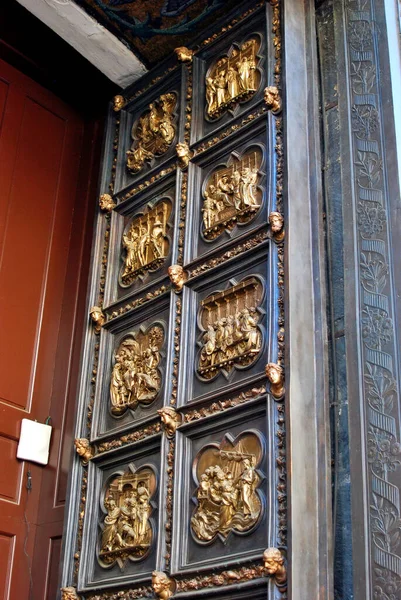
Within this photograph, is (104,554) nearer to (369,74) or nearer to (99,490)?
(99,490)

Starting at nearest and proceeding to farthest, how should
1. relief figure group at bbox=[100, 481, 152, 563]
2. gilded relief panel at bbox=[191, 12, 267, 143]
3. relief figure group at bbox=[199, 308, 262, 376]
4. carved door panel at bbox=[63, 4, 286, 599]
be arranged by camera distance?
1. carved door panel at bbox=[63, 4, 286, 599]
2. relief figure group at bbox=[199, 308, 262, 376]
3. relief figure group at bbox=[100, 481, 152, 563]
4. gilded relief panel at bbox=[191, 12, 267, 143]

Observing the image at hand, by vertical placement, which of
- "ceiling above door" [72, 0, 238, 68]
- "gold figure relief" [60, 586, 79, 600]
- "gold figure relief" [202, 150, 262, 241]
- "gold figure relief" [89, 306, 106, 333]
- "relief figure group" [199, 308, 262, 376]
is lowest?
"gold figure relief" [60, 586, 79, 600]

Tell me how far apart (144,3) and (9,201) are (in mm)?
1339

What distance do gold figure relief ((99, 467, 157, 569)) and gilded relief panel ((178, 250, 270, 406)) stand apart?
0.43 meters

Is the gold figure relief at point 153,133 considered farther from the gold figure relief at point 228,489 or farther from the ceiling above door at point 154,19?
the gold figure relief at point 228,489

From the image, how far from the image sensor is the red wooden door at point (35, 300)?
4.87 m

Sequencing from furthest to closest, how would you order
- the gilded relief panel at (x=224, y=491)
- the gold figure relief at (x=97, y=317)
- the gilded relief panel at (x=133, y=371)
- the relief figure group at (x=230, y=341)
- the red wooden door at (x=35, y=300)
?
the gold figure relief at (x=97, y=317)
the red wooden door at (x=35, y=300)
the gilded relief panel at (x=133, y=371)
the relief figure group at (x=230, y=341)
the gilded relief panel at (x=224, y=491)

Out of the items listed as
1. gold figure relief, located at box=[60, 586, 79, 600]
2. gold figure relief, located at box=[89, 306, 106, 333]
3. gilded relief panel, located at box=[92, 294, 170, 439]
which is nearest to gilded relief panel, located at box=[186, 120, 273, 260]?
gilded relief panel, located at box=[92, 294, 170, 439]

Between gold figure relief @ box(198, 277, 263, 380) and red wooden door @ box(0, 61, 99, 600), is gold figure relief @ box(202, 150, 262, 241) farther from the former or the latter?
red wooden door @ box(0, 61, 99, 600)

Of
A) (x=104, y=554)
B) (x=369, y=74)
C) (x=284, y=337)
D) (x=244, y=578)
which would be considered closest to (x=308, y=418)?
(x=284, y=337)

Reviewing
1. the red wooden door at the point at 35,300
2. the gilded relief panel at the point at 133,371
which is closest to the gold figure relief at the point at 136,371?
the gilded relief panel at the point at 133,371

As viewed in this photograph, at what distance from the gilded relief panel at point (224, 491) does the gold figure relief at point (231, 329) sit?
0.79 feet

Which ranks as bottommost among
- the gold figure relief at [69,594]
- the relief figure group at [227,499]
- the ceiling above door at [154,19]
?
the gold figure relief at [69,594]

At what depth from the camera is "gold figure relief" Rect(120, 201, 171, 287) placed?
4.91m
